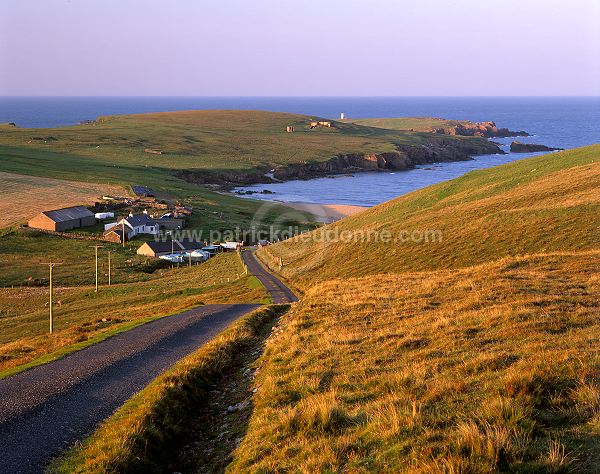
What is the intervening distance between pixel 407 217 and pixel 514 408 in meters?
44.2

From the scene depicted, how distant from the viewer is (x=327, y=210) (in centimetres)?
10838

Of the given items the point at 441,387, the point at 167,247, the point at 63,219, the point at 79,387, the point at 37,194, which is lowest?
the point at 167,247

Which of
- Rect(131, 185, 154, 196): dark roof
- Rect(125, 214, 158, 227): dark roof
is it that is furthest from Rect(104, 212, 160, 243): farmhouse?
Rect(131, 185, 154, 196): dark roof

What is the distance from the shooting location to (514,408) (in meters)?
9.36

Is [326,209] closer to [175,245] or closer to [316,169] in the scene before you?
[175,245]

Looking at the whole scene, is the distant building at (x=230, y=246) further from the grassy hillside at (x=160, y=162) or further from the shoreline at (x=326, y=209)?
the shoreline at (x=326, y=209)

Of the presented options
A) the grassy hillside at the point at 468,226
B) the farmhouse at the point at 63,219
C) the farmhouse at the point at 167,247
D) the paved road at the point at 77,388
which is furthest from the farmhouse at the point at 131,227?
the paved road at the point at 77,388

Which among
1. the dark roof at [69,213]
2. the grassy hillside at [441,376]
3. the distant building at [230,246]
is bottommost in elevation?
the distant building at [230,246]

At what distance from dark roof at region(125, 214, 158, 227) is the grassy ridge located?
65219mm

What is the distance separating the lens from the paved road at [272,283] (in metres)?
38.8

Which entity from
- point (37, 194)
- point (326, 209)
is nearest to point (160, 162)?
point (37, 194)

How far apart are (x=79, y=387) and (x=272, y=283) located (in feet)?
96.1

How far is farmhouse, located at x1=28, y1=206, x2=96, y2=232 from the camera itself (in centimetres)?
7969

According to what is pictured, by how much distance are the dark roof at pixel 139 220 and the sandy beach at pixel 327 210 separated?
2744 cm
